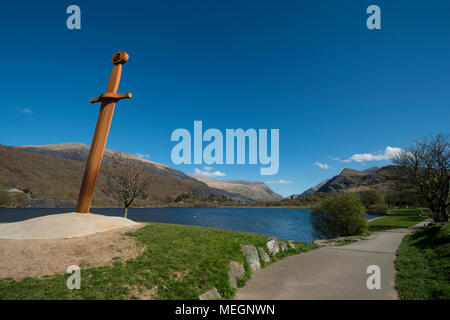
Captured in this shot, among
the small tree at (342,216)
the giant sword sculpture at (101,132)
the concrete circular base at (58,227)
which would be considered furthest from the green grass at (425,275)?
the giant sword sculpture at (101,132)

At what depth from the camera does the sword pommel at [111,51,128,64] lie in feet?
51.5

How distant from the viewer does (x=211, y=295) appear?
716 centimetres

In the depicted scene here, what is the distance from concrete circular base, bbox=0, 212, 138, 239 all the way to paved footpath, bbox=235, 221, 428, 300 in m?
9.12

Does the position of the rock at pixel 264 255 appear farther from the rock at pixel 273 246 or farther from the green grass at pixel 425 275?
the green grass at pixel 425 275

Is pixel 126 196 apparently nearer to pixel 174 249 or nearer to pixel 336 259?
pixel 174 249

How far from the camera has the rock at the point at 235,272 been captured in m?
8.65

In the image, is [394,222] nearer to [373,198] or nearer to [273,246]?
[273,246]

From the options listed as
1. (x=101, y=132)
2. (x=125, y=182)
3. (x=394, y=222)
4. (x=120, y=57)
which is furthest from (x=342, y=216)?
(x=120, y=57)

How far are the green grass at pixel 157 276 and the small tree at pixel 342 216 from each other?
20654 millimetres

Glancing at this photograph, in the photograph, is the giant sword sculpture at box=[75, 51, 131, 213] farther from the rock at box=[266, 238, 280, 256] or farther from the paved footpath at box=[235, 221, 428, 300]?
the rock at box=[266, 238, 280, 256]
